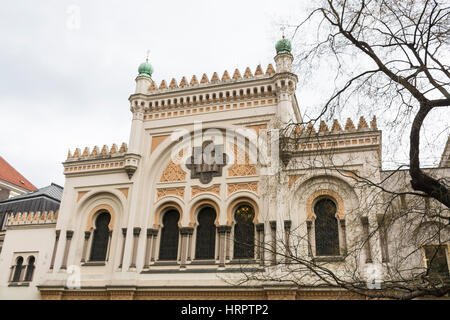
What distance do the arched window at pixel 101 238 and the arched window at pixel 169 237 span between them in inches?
Answer: 109

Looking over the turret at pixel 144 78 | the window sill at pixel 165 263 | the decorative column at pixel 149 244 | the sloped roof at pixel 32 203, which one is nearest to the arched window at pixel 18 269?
the sloped roof at pixel 32 203

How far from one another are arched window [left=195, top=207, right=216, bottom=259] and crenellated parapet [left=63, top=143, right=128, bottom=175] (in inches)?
184

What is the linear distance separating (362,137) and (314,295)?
6.17 m

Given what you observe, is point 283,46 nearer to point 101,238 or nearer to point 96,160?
point 96,160

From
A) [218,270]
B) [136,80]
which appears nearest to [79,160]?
→ [136,80]

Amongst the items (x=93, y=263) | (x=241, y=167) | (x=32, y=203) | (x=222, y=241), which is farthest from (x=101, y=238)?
(x=32, y=203)

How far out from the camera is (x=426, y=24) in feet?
25.7

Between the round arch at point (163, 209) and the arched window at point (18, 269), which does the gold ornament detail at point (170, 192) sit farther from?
the arched window at point (18, 269)

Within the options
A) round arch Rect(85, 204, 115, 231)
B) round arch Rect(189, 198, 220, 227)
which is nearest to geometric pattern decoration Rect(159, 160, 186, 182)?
round arch Rect(189, 198, 220, 227)

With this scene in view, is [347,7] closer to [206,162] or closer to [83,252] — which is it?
[206,162]

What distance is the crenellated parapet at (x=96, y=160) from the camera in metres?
18.8

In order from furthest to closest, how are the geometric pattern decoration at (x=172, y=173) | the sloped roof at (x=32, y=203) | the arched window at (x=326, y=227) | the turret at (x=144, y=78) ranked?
the sloped roof at (x=32, y=203)
the turret at (x=144, y=78)
the geometric pattern decoration at (x=172, y=173)
the arched window at (x=326, y=227)

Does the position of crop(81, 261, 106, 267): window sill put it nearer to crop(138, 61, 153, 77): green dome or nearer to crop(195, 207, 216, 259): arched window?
crop(195, 207, 216, 259): arched window

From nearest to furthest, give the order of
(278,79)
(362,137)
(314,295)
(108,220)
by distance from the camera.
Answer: (314,295), (362,137), (278,79), (108,220)
